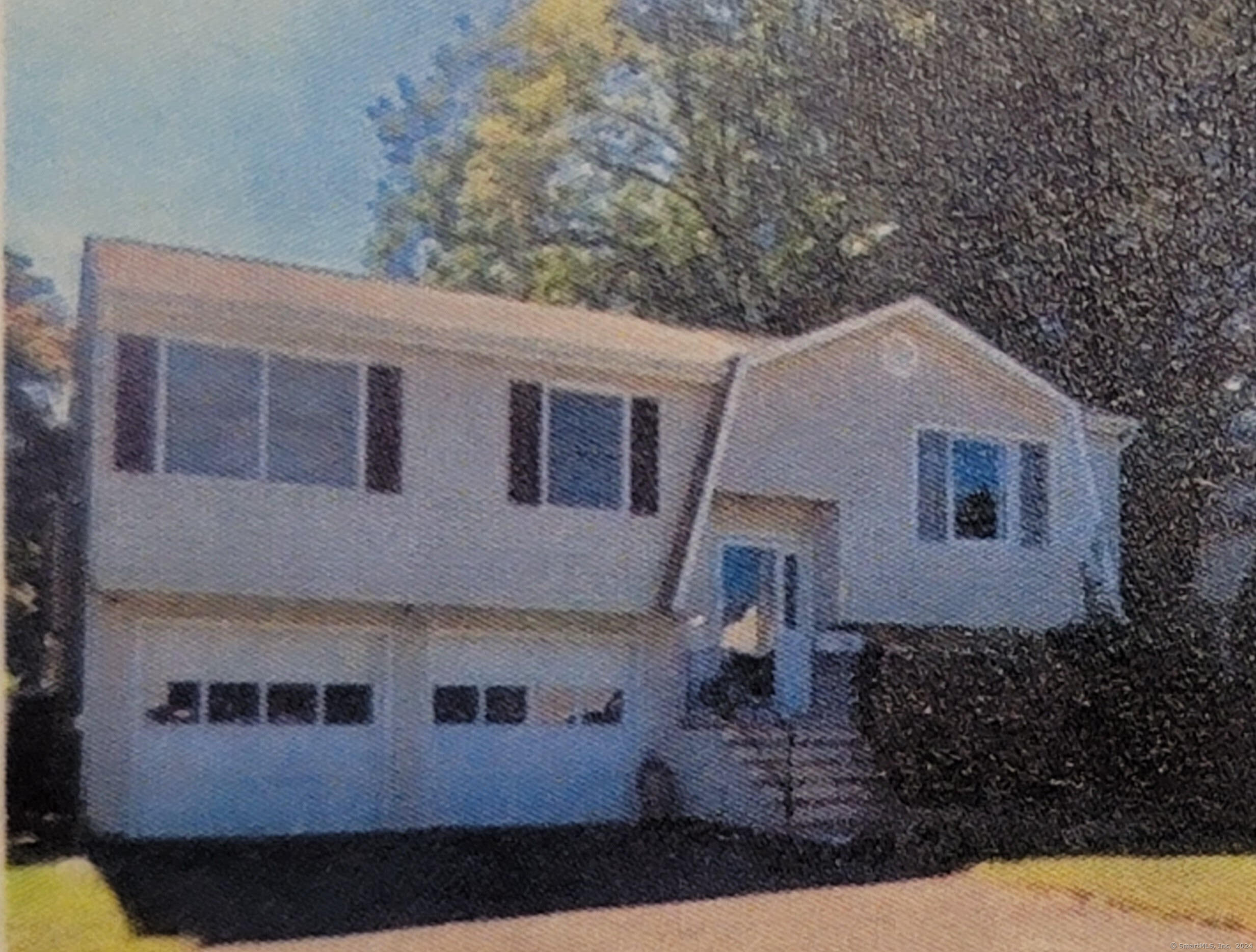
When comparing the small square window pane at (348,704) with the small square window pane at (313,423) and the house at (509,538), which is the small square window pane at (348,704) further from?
the small square window pane at (313,423)

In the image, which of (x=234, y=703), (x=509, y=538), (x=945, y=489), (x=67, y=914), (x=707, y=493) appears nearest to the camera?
(x=67, y=914)

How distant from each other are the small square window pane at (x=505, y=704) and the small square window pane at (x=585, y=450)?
0.32 meters

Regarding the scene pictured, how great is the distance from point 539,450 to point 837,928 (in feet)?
3.15

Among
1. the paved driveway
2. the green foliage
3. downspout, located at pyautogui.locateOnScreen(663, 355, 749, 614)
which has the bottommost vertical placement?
the paved driveway

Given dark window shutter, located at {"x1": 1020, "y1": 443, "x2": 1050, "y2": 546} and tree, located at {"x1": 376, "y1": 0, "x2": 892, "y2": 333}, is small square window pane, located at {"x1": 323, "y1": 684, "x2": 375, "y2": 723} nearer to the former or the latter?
tree, located at {"x1": 376, "y1": 0, "x2": 892, "y2": 333}

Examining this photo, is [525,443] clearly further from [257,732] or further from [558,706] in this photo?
[257,732]

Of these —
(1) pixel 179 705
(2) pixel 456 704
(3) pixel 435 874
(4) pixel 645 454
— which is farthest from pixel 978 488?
(1) pixel 179 705

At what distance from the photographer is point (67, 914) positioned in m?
2.51

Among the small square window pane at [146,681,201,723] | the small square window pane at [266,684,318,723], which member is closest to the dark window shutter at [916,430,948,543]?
the small square window pane at [266,684,318,723]

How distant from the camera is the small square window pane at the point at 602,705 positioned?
2.80 metres

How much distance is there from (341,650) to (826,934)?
96 centimetres

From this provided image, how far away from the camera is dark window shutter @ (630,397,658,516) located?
111 inches

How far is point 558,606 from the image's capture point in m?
2.80

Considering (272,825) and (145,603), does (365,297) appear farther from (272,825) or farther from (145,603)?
(272,825)
